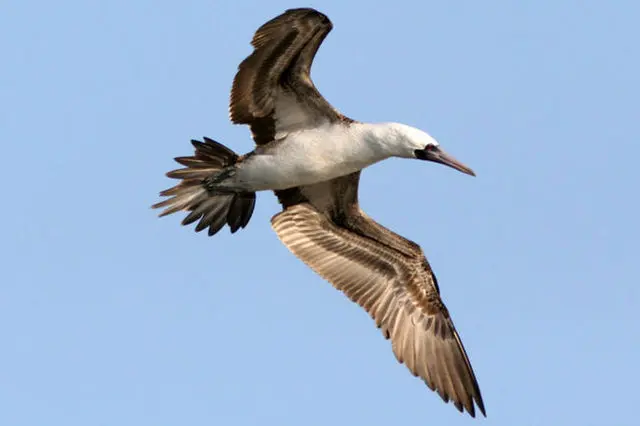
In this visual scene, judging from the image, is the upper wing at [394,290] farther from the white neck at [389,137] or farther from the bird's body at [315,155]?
the white neck at [389,137]

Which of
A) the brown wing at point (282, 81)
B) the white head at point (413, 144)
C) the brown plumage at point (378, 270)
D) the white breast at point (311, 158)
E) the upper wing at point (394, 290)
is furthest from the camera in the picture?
the brown plumage at point (378, 270)

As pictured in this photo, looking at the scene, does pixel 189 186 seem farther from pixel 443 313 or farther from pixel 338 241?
pixel 443 313

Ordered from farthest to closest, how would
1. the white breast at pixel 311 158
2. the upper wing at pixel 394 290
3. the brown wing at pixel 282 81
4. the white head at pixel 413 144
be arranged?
1. the upper wing at pixel 394 290
2. the white breast at pixel 311 158
3. the white head at pixel 413 144
4. the brown wing at pixel 282 81

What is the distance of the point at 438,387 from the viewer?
12.7 m

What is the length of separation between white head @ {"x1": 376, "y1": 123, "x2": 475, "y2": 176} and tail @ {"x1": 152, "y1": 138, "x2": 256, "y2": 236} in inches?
61.7

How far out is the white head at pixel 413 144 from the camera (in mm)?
12445

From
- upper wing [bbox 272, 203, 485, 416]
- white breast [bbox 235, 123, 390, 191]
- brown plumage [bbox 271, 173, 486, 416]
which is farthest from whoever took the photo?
brown plumage [bbox 271, 173, 486, 416]

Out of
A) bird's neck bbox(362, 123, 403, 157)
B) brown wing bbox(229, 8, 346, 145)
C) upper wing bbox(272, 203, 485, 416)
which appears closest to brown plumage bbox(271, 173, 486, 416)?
upper wing bbox(272, 203, 485, 416)

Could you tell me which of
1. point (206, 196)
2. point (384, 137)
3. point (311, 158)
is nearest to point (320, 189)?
point (311, 158)

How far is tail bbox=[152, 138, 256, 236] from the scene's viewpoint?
13008 millimetres

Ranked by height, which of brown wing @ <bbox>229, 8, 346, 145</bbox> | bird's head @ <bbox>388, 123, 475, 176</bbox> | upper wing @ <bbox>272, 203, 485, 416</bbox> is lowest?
upper wing @ <bbox>272, 203, 485, 416</bbox>

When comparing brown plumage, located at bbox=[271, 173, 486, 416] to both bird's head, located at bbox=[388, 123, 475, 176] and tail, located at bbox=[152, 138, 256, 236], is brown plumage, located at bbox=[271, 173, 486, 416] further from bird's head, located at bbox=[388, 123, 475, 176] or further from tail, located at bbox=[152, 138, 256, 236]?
bird's head, located at bbox=[388, 123, 475, 176]

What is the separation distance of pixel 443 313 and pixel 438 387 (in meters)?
0.92

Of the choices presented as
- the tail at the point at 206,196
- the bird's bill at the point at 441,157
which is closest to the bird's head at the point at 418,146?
the bird's bill at the point at 441,157
